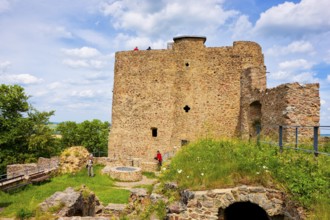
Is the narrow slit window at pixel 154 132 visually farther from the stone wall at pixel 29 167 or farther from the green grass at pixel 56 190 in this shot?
the stone wall at pixel 29 167

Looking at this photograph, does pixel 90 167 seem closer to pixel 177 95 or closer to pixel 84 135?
pixel 177 95

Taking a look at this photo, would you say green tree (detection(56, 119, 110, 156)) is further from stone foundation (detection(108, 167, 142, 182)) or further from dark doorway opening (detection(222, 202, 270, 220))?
dark doorway opening (detection(222, 202, 270, 220))

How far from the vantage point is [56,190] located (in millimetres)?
13617


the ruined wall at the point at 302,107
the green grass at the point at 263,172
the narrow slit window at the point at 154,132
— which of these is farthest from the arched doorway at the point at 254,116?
the green grass at the point at 263,172

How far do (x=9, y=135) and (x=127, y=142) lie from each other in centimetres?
1170

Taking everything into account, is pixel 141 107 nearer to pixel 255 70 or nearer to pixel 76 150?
pixel 76 150

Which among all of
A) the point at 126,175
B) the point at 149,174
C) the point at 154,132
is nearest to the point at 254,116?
the point at 154,132

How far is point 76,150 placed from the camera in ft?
61.7

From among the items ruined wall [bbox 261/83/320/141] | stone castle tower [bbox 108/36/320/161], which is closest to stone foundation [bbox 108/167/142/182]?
stone castle tower [bbox 108/36/320/161]

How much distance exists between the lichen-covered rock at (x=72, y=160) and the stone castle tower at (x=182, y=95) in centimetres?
429

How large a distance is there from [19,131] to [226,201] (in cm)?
2490

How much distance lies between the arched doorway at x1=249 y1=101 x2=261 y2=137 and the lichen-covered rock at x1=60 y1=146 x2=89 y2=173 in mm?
10966

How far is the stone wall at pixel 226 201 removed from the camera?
6798mm

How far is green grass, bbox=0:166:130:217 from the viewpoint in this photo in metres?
10.9
